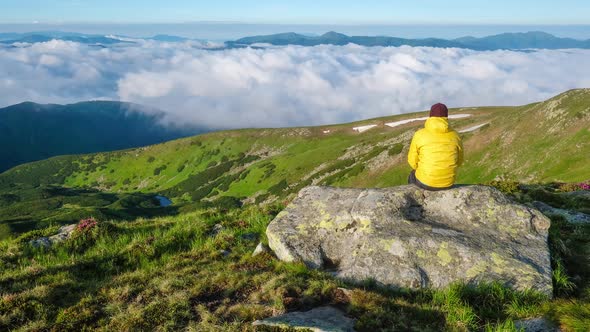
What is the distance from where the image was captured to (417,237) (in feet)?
36.6

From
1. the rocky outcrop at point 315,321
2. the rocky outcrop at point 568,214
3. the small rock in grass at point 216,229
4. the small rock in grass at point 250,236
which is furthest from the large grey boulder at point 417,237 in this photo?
the rocky outcrop at point 568,214

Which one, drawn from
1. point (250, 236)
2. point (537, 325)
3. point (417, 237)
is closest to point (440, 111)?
point (417, 237)

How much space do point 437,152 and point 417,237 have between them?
363 centimetres

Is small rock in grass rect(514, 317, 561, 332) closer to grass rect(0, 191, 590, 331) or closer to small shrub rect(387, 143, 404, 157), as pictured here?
grass rect(0, 191, 590, 331)

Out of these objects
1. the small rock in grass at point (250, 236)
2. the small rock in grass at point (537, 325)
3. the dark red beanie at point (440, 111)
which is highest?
the dark red beanie at point (440, 111)

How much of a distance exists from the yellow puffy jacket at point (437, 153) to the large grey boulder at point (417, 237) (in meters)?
0.58

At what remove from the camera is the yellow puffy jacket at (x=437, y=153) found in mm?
13031

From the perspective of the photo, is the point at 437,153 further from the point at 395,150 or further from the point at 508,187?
the point at 395,150

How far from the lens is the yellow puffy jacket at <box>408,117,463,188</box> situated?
42.8ft

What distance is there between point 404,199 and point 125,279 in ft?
30.7

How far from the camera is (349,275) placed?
10.5 metres

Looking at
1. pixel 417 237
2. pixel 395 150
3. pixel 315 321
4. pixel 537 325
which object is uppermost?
pixel 417 237

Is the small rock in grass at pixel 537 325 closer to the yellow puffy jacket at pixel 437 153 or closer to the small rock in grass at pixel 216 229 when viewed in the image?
the yellow puffy jacket at pixel 437 153

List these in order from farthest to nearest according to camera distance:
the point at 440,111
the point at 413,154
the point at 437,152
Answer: the point at 413,154 < the point at 437,152 < the point at 440,111
